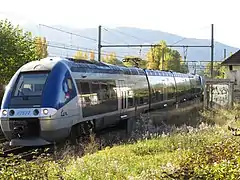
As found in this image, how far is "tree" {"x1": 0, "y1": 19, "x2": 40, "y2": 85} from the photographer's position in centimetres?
3164

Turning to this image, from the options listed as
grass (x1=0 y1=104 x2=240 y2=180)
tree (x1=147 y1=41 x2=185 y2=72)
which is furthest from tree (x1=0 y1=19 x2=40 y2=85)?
tree (x1=147 y1=41 x2=185 y2=72)

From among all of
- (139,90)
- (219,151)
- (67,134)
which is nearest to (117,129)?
(139,90)

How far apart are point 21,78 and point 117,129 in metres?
7.00

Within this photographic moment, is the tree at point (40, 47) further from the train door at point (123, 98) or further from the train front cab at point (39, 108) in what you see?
the train front cab at point (39, 108)

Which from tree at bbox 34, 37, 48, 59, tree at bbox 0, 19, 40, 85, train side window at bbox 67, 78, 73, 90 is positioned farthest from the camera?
tree at bbox 34, 37, 48, 59

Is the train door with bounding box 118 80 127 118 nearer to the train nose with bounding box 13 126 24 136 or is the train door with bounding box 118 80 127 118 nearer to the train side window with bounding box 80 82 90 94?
the train side window with bounding box 80 82 90 94

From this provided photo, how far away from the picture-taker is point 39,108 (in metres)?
14.1

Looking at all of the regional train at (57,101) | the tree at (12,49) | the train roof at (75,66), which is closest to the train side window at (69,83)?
the regional train at (57,101)

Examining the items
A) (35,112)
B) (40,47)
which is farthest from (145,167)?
(40,47)

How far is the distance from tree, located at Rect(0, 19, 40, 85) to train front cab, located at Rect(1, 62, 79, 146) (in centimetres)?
1657

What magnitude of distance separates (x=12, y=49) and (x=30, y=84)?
18.4 metres

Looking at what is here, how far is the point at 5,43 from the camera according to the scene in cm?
3253

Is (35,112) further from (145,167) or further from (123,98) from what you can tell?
(123,98)

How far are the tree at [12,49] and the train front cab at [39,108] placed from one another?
16.6m
